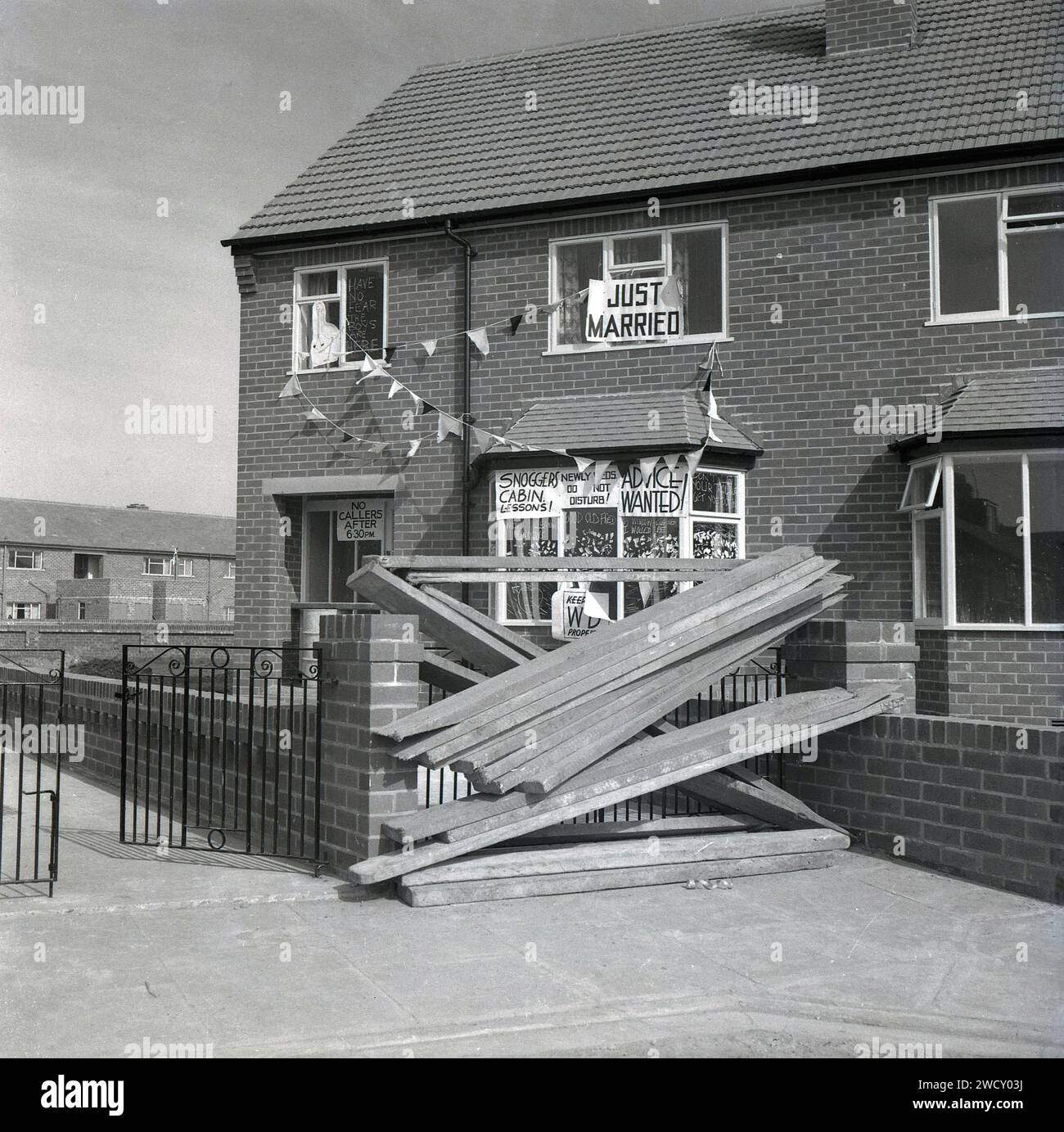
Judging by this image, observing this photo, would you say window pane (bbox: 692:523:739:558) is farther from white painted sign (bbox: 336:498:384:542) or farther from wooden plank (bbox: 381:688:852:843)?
wooden plank (bbox: 381:688:852:843)

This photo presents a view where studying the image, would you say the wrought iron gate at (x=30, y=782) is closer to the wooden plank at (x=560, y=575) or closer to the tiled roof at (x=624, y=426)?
the wooden plank at (x=560, y=575)

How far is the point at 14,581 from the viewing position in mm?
50719

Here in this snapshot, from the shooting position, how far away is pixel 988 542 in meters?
12.5

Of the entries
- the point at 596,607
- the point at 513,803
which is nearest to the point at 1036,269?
the point at 596,607

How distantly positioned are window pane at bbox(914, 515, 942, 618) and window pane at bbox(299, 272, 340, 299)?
28.6 feet

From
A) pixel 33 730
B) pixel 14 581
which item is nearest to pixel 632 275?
pixel 33 730

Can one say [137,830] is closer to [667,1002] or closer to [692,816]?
[692,816]

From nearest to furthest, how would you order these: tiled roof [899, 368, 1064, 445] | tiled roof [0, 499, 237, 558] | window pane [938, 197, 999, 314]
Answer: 1. tiled roof [899, 368, 1064, 445]
2. window pane [938, 197, 999, 314]
3. tiled roof [0, 499, 237, 558]

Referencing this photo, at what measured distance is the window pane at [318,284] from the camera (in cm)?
1617

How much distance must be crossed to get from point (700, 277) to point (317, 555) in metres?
6.60

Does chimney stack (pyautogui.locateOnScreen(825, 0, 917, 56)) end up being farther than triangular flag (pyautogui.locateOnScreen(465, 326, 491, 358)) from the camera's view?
Yes

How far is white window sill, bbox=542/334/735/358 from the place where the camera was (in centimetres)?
1423

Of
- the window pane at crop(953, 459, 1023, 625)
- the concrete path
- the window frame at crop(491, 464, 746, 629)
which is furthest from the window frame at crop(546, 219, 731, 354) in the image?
the concrete path

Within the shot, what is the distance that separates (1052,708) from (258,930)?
30.6 ft
